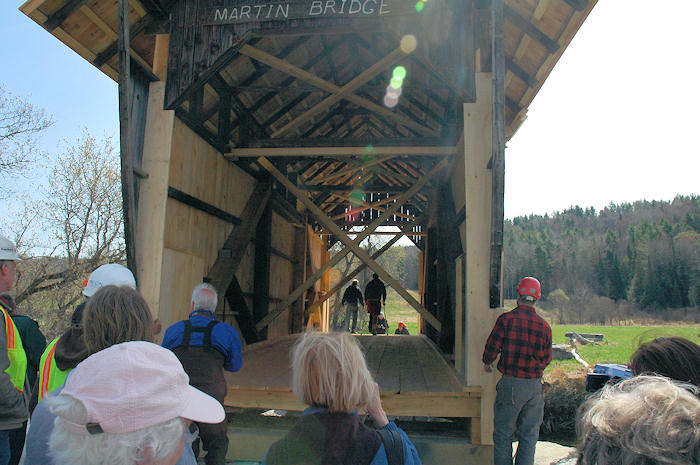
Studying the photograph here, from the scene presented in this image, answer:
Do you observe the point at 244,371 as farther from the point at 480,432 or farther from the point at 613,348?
the point at 613,348

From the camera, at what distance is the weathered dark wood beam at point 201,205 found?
19.0 ft

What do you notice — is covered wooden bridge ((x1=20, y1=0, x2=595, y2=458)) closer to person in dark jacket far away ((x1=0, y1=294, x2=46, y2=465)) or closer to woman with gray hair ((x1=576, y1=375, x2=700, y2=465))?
person in dark jacket far away ((x1=0, y1=294, x2=46, y2=465))

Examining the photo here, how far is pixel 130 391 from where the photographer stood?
47.4 inches

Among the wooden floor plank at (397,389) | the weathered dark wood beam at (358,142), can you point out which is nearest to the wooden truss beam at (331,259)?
the weathered dark wood beam at (358,142)

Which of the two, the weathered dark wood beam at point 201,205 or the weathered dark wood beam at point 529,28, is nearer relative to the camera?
the weathered dark wood beam at point 529,28

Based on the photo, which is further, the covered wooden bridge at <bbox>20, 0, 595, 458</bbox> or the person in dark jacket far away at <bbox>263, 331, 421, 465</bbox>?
the covered wooden bridge at <bbox>20, 0, 595, 458</bbox>

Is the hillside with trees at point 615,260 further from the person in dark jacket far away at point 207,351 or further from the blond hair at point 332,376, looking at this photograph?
the blond hair at point 332,376

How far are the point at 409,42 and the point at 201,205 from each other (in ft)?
11.1

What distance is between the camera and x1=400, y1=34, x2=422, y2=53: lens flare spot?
5113mm

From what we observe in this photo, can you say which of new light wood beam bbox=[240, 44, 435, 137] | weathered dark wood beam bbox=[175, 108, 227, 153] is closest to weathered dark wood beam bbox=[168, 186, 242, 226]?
weathered dark wood beam bbox=[175, 108, 227, 153]

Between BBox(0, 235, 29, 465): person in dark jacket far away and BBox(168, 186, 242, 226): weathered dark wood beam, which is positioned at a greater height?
BBox(168, 186, 242, 226): weathered dark wood beam

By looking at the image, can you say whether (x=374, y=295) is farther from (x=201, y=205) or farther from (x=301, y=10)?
(x=301, y=10)

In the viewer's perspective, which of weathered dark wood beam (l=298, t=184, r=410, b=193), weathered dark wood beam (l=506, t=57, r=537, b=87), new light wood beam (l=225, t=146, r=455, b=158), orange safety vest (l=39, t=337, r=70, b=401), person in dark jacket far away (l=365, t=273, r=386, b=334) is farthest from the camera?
person in dark jacket far away (l=365, t=273, r=386, b=334)

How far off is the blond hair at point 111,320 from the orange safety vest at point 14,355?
101cm
